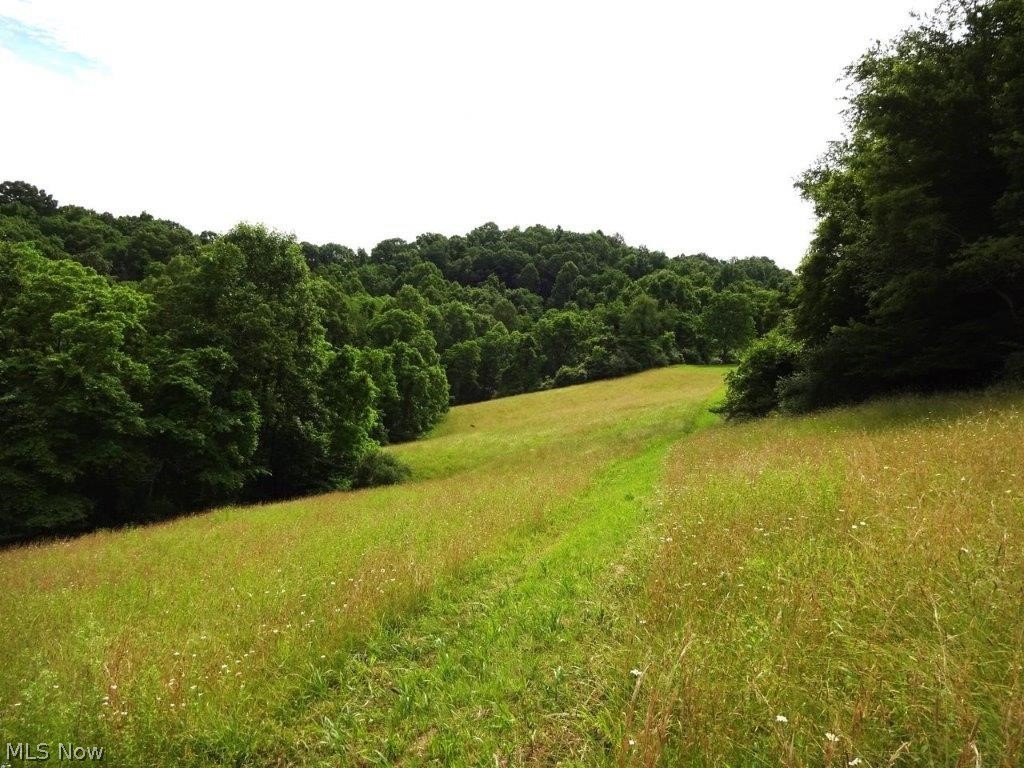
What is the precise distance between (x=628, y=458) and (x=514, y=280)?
13393 centimetres

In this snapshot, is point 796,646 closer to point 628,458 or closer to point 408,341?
point 628,458

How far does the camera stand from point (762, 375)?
26719mm

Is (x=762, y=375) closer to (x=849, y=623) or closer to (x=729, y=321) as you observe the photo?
(x=849, y=623)

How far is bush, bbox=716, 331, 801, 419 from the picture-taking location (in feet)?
84.0

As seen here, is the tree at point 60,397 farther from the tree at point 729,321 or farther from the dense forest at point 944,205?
the tree at point 729,321

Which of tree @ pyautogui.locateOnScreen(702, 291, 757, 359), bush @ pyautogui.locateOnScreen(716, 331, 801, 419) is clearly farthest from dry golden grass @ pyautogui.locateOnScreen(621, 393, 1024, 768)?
tree @ pyautogui.locateOnScreen(702, 291, 757, 359)

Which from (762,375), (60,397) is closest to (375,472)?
(60,397)

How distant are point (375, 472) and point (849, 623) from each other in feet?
107

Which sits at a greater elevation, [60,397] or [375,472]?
[60,397]

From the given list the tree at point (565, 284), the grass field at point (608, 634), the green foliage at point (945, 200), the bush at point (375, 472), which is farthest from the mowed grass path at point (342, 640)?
the tree at point (565, 284)

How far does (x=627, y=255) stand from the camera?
14550 cm

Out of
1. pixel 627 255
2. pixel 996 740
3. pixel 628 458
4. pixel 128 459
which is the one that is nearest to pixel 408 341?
pixel 128 459

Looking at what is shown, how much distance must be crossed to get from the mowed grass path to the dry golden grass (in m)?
0.65

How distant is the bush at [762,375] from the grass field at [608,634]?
15.2 meters
